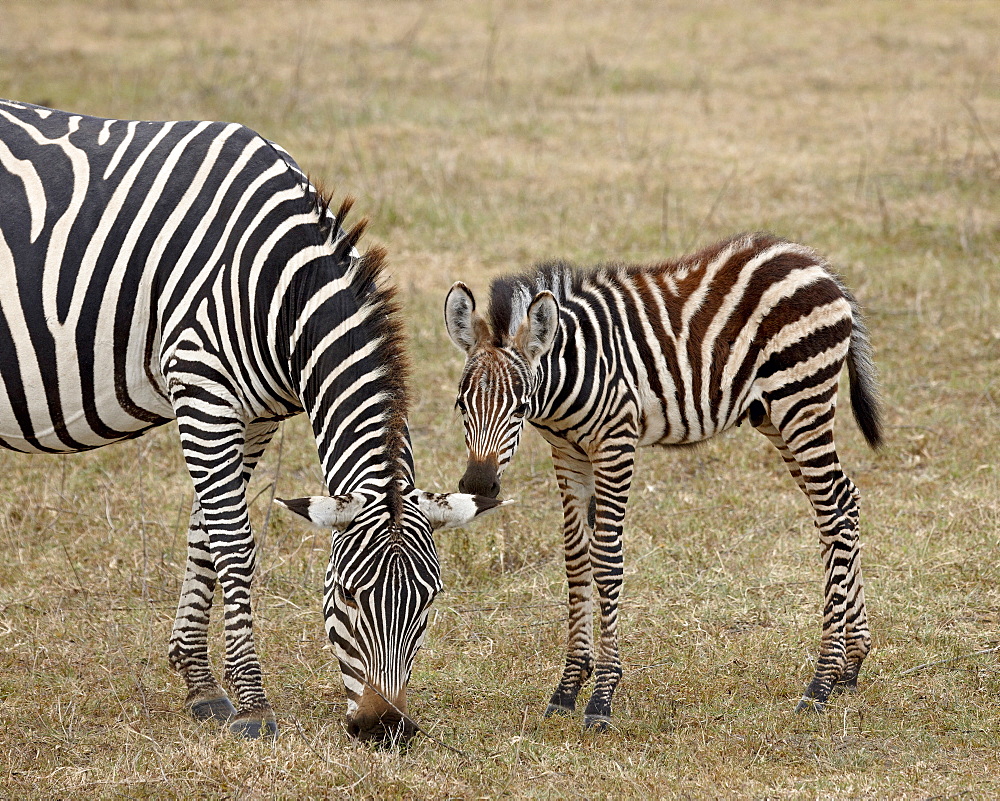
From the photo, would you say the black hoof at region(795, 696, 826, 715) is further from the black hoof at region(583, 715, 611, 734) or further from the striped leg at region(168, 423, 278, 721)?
the striped leg at region(168, 423, 278, 721)

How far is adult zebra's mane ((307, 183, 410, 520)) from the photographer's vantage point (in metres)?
4.84

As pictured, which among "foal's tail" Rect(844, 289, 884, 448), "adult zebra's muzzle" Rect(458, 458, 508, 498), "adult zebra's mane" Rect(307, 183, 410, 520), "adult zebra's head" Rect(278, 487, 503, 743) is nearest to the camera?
"adult zebra's head" Rect(278, 487, 503, 743)

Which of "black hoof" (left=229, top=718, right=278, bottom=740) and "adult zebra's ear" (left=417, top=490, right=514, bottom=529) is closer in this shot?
"adult zebra's ear" (left=417, top=490, right=514, bottom=529)

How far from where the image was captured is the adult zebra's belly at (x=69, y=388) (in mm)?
5609

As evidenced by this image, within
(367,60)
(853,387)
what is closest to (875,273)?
(853,387)

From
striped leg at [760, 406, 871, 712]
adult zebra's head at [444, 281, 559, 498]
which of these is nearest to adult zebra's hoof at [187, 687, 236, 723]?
adult zebra's head at [444, 281, 559, 498]

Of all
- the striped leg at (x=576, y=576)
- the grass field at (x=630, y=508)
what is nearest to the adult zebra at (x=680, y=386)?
the striped leg at (x=576, y=576)

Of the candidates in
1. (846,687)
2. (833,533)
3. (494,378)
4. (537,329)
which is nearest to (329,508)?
A: (494,378)

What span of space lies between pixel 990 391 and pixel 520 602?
4.80 m

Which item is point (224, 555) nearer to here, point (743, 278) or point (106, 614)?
point (106, 614)

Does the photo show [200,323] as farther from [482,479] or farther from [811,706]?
[811,706]

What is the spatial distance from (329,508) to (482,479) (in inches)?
32.6

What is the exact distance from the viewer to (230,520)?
213 inches

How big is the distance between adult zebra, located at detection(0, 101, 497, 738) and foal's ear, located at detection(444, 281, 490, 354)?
32 cm
